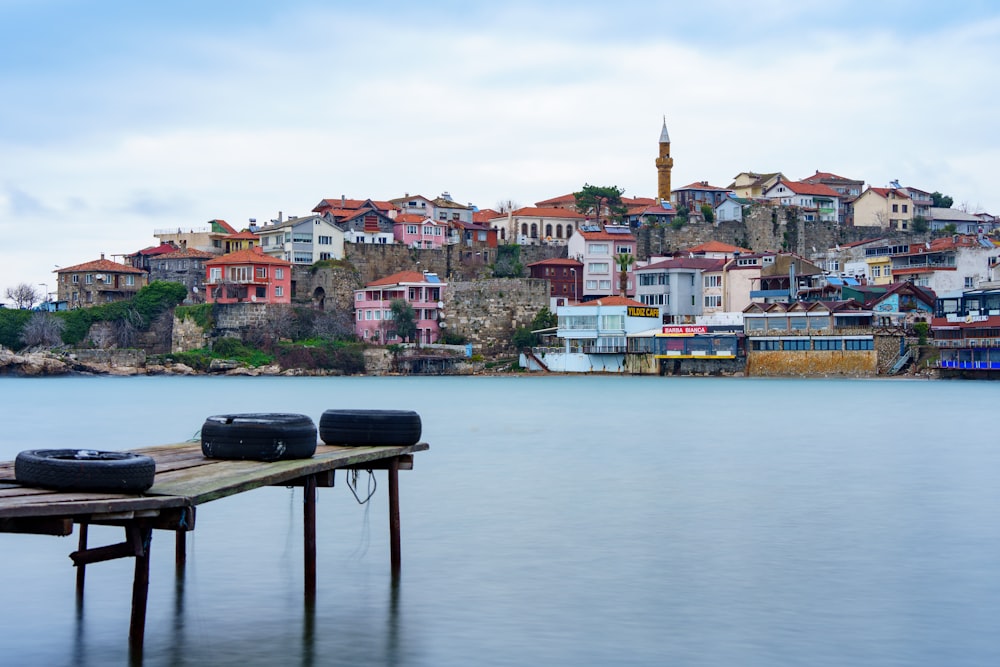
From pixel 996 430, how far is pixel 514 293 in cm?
4563

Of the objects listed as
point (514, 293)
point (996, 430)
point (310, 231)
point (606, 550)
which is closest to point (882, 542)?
point (606, 550)

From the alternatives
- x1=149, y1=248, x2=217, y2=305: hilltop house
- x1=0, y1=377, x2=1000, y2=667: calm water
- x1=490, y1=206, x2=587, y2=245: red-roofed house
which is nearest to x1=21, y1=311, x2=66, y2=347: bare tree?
x1=149, y1=248, x2=217, y2=305: hilltop house

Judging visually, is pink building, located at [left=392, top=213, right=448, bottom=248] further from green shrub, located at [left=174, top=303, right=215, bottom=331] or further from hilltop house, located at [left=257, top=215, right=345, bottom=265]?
green shrub, located at [left=174, top=303, right=215, bottom=331]

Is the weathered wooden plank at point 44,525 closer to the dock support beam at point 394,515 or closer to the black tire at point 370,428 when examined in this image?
the black tire at point 370,428

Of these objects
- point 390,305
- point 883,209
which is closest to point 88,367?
point 390,305

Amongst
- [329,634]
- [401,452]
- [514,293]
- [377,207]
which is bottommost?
[329,634]

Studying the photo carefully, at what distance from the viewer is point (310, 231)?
8544 centimetres

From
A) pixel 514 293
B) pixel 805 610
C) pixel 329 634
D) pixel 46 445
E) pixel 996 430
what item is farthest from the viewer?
pixel 514 293

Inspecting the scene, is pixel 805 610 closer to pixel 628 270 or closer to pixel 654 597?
pixel 654 597

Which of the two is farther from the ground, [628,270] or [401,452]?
[628,270]

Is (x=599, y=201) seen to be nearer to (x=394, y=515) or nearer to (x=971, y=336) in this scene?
(x=971, y=336)

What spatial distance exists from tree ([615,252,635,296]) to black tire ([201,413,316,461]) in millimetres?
70721

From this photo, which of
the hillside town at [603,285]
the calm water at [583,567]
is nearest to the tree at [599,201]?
the hillside town at [603,285]

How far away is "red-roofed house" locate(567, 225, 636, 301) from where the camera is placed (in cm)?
8738
